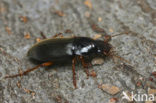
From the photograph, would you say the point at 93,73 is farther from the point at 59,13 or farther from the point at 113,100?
the point at 59,13

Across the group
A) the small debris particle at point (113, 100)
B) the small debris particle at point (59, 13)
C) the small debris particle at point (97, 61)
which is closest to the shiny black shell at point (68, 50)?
the small debris particle at point (97, 61)

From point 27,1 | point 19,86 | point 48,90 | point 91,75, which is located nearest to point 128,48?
point 91,75

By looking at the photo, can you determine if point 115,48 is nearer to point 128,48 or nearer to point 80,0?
point 128,48

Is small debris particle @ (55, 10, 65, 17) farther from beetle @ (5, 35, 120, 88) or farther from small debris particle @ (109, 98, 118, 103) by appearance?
small debris particle @ (109, 98, 118, 103)

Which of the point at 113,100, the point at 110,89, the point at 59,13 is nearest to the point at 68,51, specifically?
the point at 110,89

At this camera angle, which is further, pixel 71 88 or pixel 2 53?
pixel 2 53

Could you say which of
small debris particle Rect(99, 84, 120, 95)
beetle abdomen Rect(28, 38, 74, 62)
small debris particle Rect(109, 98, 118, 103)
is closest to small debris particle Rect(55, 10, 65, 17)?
beetle abdomen Rect(28, 38, 74, 62)
